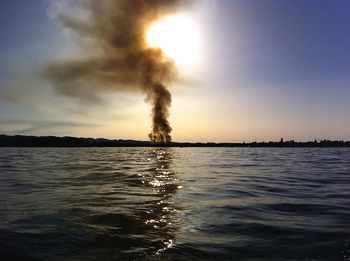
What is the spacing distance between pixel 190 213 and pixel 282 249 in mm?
4603

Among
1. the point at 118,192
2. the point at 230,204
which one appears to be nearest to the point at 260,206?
the point at 230,204

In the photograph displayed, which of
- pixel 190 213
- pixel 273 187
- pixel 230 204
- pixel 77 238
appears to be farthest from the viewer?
pixel 273 187

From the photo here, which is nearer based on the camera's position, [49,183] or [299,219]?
[299,219]

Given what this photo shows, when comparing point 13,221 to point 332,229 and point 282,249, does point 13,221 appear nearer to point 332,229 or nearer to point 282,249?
point 282,249

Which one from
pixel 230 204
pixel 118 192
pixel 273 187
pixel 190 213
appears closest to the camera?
pixel 190 213

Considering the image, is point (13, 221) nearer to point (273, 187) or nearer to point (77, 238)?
point (77, 238)

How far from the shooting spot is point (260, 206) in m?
14.3

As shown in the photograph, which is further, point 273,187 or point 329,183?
point 329,183

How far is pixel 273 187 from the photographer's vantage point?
20.4 metres

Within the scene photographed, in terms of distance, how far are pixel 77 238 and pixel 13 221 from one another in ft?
9.43

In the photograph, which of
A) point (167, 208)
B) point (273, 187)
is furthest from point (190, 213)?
point (273, 187)

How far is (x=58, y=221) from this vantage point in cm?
1112

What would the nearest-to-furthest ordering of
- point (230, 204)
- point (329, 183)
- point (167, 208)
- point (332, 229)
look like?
point (332, 229)
point (167, 208)
point (230, 204)
point (329, 183)

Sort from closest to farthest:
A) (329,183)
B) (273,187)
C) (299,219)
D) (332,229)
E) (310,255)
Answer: (310,255) < (332,229) < (299,219) < (273,187) < (329,183)
